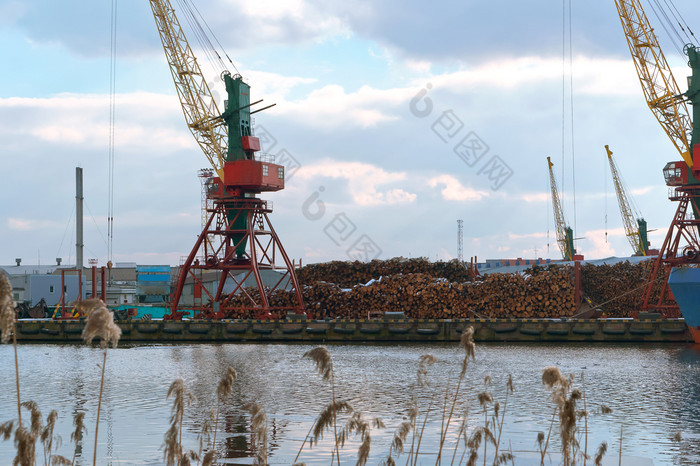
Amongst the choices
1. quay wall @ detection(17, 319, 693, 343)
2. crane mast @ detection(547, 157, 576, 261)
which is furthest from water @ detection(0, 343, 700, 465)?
crane mast @ detection(547, 157, 576, 261)

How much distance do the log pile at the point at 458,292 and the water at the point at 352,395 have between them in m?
9.12

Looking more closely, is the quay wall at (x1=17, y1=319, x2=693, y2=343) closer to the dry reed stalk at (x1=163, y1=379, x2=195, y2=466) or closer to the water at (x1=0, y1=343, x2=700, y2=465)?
the water at (x1=0, y1=343, x2=700, y2=465)

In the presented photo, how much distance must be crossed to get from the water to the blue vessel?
223cm

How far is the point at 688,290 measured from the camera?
34094 millimetres

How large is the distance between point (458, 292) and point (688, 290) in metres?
13.2

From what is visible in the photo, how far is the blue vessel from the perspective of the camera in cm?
3394

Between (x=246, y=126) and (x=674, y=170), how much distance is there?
1036 inches

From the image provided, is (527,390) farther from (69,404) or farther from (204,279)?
(204,279)

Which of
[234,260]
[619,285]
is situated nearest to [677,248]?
[619,285]

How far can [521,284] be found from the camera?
44062 millimetres

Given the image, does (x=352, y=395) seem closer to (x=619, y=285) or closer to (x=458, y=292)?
(x=458, y=292)

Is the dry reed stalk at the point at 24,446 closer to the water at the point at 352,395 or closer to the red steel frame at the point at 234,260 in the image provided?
the water at the point at 352,395

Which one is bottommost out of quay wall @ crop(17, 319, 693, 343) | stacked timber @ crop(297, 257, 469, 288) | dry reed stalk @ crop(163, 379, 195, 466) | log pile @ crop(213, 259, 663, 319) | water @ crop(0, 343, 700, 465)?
water @ crop(0, 343, 700, 465)

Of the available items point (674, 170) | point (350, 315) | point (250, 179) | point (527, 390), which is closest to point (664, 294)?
point (674, 170)
